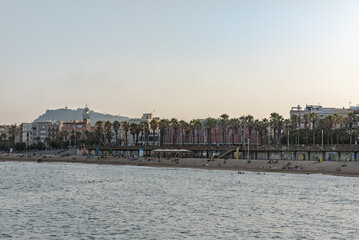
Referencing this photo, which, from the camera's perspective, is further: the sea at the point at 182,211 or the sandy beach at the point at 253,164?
the sandy beach at the point at 253,164

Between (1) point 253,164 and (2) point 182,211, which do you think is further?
(1) point 253,164

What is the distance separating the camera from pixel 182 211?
5112 centimetres

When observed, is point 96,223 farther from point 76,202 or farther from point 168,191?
point 168,191

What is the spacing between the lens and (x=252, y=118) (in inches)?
6476

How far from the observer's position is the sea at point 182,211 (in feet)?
131

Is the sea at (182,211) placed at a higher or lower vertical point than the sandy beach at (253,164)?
lower

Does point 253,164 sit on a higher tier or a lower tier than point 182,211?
higher

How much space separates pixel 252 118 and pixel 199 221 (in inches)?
4812

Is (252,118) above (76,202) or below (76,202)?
above

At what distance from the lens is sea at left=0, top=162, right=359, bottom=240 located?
1570 inches

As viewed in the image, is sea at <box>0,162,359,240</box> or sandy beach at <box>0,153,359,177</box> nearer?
sea at <box>0,162,359,240</box>

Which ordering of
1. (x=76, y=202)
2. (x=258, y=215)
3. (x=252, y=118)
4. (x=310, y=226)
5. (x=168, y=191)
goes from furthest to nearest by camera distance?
(x=252, y=118), (x=168, y=191), (x=76, y=202), (x=258, y=215), (x=310, y=226)

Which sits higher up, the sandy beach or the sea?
the sandy beach

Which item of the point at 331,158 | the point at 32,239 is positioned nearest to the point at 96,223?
the point at 32,239
